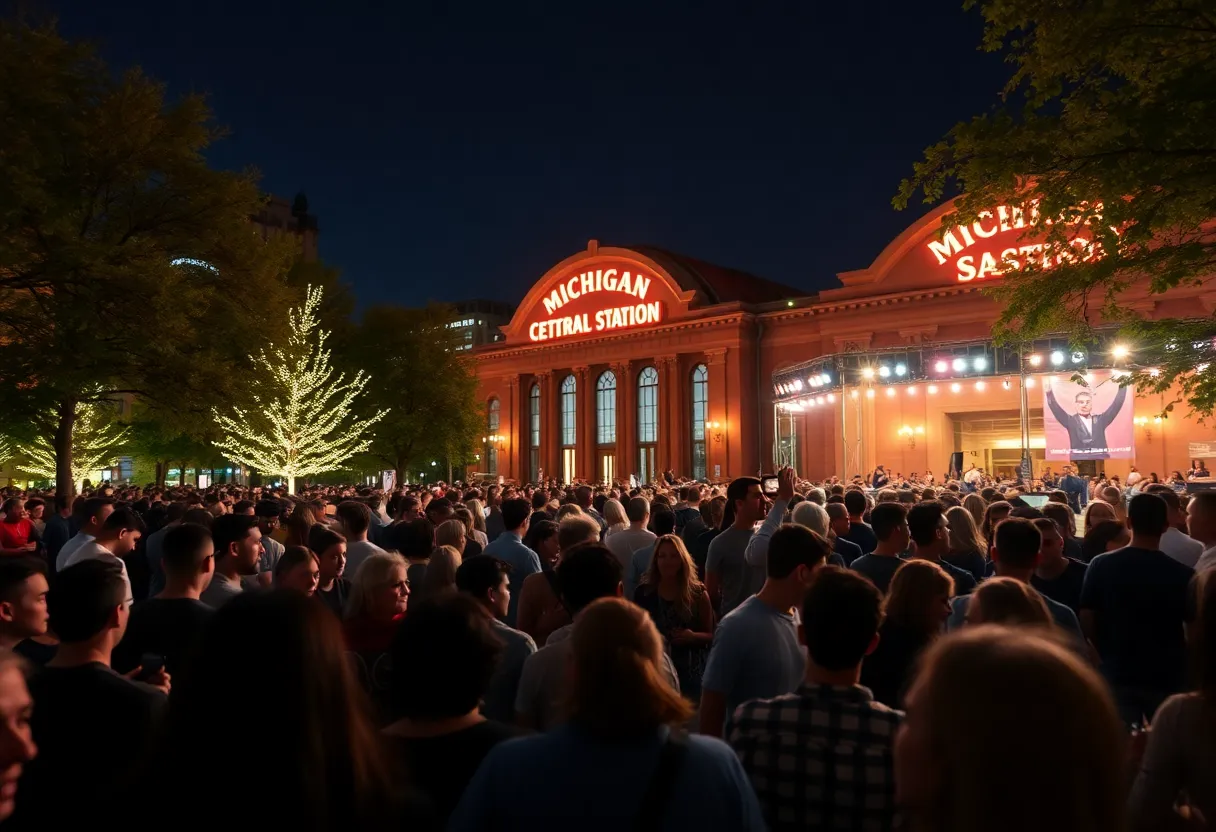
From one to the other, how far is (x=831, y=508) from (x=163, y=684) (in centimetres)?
715

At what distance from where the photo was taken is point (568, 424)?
5241 cm

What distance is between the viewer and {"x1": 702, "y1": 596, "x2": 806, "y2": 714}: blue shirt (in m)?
3.95

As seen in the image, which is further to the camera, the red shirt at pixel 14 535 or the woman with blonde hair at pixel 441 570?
the red shirt at pixel 14 535

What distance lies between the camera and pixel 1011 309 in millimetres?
11500

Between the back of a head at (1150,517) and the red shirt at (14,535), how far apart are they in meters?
12.2

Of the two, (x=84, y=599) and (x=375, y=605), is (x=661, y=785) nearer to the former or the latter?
(x=84, y=599)

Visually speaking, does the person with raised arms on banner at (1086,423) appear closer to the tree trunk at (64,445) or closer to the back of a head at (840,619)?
the back of a head at (840,619)

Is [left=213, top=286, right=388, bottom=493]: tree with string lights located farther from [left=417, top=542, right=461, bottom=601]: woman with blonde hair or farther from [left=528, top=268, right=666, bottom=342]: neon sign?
[left=417, top=542, right=461, bottom=601]: woman with blonde hair

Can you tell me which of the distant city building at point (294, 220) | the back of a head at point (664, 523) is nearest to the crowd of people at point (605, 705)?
the back of a head at point (664, 523)

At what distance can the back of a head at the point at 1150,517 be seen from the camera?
5508 millimetres

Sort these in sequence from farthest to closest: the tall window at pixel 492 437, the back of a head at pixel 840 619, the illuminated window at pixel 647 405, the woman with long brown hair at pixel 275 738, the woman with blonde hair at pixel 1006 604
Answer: the tall window at pixel 492 437
the illuminated window at pixel 647 405
the woman with blonde hair at pixel 1006 604
the back of a head at pixel 840 619
the woman with long brown hair at pixel 275 738

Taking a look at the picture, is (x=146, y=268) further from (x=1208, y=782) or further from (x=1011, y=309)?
(x=1208, y=782)

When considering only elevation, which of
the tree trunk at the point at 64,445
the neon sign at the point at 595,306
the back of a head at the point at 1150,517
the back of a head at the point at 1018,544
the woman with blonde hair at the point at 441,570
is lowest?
the woman with blonde hair at the point at 441,570

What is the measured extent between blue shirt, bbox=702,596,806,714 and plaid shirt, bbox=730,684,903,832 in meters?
1.02
